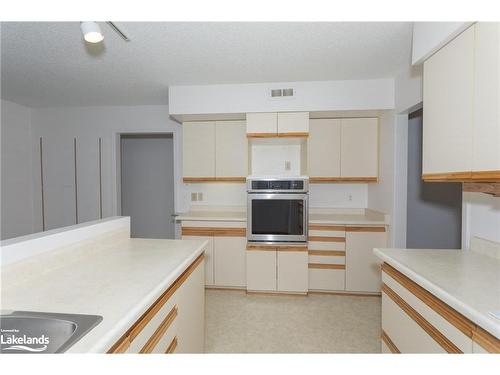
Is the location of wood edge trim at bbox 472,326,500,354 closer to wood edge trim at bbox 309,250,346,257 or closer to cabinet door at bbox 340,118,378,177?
wood edge trim at bbox 309,250,346,257

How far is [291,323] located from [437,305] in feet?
4.91

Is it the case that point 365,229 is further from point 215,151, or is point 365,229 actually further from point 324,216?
point 215,151

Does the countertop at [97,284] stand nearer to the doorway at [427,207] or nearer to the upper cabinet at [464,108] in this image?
the upper cabinet at [464,108]

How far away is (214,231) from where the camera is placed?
9.85ft

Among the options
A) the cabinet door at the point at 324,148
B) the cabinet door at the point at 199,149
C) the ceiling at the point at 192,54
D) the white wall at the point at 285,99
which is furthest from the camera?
the cabinet door at the point at 199,149

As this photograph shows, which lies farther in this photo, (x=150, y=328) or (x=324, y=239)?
(x=324, y=239)

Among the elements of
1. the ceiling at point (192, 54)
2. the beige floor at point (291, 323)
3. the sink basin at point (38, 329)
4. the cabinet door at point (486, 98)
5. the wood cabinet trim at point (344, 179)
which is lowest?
the beige floor at point (291, 323)

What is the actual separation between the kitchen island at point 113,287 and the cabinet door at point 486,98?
1.54 meters

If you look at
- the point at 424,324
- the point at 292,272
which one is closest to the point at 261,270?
the point at 292,272

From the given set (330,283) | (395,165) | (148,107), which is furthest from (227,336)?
(148,107)

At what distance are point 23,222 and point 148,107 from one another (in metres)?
2.50

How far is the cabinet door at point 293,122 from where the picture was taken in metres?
2.84

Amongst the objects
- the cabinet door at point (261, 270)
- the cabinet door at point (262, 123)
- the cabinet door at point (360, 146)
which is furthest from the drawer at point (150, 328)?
the cabinet door at point (360, 146)

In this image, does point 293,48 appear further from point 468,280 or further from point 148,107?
point 148,107
